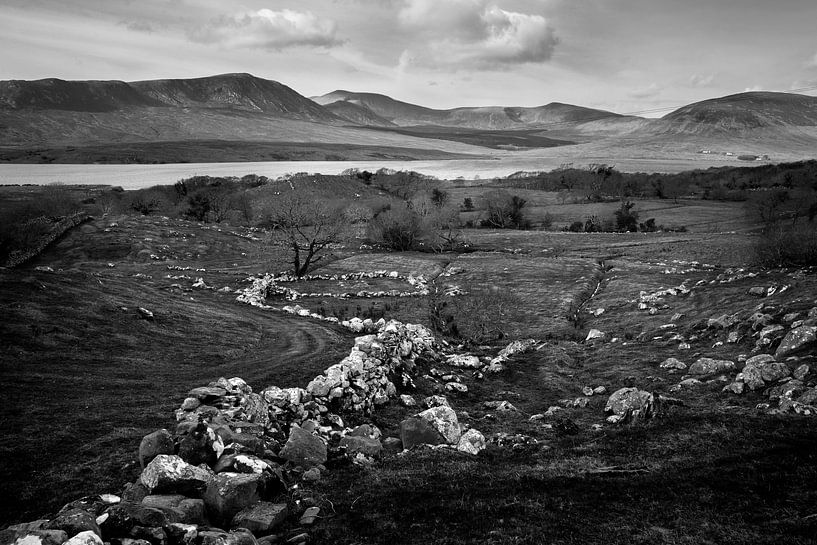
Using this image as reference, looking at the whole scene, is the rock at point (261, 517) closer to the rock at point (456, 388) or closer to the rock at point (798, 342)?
the rock at point (456, 388)

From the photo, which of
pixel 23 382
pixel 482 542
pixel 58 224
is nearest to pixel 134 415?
pixel 23 382

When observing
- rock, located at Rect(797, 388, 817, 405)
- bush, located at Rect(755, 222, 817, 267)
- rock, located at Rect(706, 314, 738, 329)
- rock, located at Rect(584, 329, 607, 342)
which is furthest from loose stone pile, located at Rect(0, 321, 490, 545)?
bush, located at Rect(755, 222, 817, 267)

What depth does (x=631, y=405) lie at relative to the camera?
20.0m

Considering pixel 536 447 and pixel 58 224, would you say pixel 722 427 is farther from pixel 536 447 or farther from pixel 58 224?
pixel 58 224

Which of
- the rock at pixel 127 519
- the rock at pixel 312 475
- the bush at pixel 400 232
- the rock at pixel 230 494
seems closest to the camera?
the rock at pixel 127 519

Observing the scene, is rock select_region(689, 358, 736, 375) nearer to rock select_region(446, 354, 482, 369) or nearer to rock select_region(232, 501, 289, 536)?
rock select_region(446, 354, 482, 369)

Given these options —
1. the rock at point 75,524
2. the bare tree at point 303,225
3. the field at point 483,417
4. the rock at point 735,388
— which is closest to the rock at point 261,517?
the field at point 483,417

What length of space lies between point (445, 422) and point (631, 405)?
7678mm

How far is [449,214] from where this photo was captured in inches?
4323

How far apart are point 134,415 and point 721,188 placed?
17680cm

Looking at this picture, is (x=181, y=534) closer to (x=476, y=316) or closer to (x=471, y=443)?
(x=471, y=443)

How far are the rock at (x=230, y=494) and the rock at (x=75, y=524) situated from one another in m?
2.59

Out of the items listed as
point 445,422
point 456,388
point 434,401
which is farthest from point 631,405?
point 456,388

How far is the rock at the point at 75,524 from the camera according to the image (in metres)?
9.10
